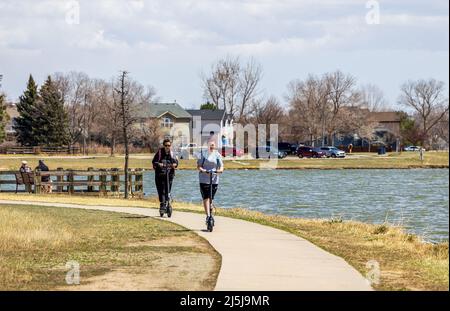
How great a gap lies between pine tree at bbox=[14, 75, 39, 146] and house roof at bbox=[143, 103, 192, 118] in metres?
17.6

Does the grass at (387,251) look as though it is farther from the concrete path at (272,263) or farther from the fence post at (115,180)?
the fence post at (115,180)

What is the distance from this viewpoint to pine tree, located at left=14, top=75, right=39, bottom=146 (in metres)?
91.6

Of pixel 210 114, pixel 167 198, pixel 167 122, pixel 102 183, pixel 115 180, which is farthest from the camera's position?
pixel 210 114

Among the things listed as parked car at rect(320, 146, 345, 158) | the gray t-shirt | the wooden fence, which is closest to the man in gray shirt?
the gray t-shirt

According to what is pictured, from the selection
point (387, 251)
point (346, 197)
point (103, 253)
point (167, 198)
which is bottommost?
point (346, 197)

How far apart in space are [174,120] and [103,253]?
10000 cm

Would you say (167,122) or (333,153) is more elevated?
(167,122)

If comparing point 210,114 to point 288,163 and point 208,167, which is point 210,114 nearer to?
point 288,163

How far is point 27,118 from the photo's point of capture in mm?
92250

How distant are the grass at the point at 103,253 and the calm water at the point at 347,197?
8766mm

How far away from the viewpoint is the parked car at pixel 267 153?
8362cm

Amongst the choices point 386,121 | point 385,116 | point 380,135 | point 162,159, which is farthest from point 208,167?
point 385,116

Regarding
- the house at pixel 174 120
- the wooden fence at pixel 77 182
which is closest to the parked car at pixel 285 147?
the house at pixel 174 120

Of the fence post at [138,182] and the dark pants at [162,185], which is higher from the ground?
the dark pants at [162,185]
